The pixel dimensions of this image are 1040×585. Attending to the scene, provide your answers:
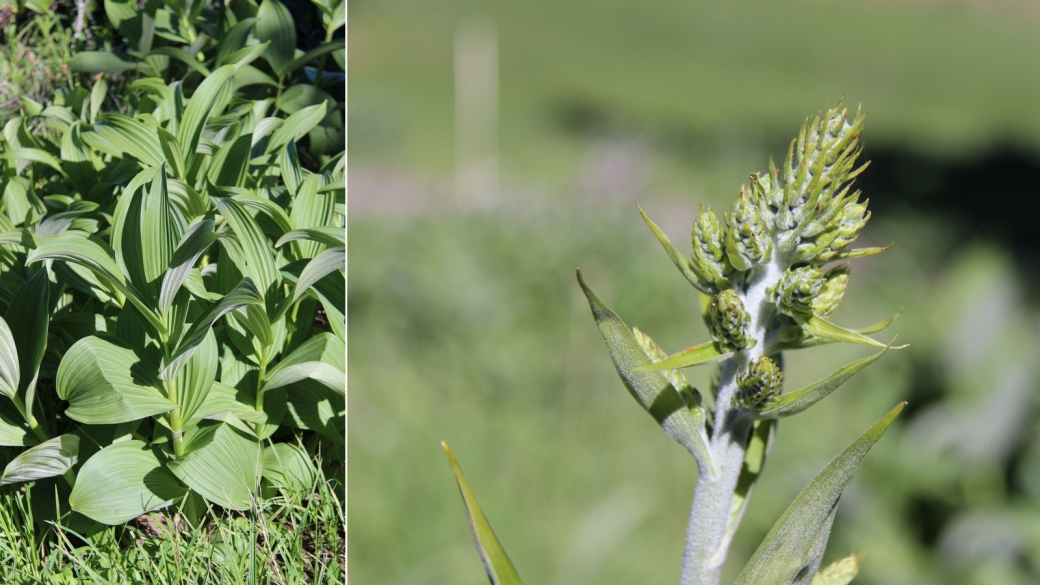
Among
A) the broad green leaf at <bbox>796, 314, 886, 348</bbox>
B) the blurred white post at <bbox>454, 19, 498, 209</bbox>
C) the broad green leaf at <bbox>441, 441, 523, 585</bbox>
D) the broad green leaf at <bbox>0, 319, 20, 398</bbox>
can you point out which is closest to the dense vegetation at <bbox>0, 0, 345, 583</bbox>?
the broad green leaf at <bbox>0, 319, 20, 398</bbox>

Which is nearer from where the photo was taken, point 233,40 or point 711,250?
point 711,250

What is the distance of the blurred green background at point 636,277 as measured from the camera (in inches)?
39.8

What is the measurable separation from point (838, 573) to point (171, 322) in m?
0.61

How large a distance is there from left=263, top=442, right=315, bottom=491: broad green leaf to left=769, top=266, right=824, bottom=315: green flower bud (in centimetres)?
68

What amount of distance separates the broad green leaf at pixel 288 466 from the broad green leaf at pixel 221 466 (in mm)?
21

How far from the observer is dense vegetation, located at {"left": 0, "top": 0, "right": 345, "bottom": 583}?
2.48ft

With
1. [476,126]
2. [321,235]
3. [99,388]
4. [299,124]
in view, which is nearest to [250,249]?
[321,235]

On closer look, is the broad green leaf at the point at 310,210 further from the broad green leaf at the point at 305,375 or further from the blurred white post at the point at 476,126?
the blurred white post at the point at 476,126

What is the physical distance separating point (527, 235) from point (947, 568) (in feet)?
5.33

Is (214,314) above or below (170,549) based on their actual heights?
above

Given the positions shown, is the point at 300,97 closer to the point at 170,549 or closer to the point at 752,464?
the point at 170,549

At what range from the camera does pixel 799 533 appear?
0.33 meters

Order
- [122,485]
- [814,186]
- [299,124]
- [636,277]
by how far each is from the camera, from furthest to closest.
→ [636,277] → [299,124] → [122,485] → [814,186]

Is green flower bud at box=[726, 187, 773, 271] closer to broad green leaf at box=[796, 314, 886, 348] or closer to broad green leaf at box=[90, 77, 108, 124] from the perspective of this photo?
broad green leaf at box=[796, 314, 886, 348]
